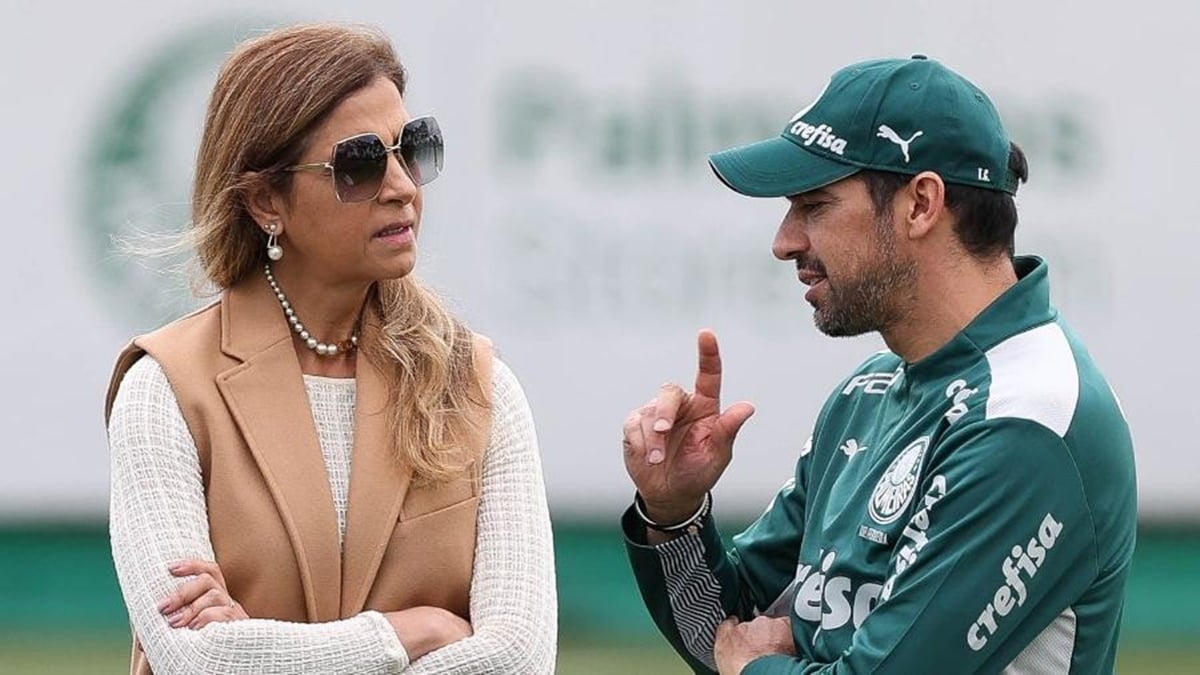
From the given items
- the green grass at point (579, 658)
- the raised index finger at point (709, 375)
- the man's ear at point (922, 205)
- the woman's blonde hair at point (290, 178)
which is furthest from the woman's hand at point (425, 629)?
the green grass at point (579, 658)

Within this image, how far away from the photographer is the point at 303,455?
3373mm

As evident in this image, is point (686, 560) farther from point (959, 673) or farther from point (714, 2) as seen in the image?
point (714, 2)

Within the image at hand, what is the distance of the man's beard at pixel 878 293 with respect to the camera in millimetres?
3270

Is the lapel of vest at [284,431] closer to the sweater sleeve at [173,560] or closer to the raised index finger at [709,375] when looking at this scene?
the sweater sleeve at [173,560]

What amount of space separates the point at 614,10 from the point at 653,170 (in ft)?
2.20

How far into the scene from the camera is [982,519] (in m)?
3.05

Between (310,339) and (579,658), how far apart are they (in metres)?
4.67

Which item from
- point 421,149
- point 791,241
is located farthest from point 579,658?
point 791,241

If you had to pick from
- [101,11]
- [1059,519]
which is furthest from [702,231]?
[1059,519]

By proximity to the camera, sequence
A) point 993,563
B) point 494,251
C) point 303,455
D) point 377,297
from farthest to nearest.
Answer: point 494,251
point 377,297
point 303,455
point 993,563

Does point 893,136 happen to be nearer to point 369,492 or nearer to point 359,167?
point 359,167

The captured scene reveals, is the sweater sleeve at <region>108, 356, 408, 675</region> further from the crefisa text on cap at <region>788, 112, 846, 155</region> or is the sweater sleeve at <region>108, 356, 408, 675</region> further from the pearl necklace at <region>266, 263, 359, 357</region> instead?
the crefisa text on cap at <region>788, 112, 846, 155</region>

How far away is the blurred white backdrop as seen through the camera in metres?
8.17

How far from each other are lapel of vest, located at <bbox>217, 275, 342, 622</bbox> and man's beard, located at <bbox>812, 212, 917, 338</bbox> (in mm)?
840
